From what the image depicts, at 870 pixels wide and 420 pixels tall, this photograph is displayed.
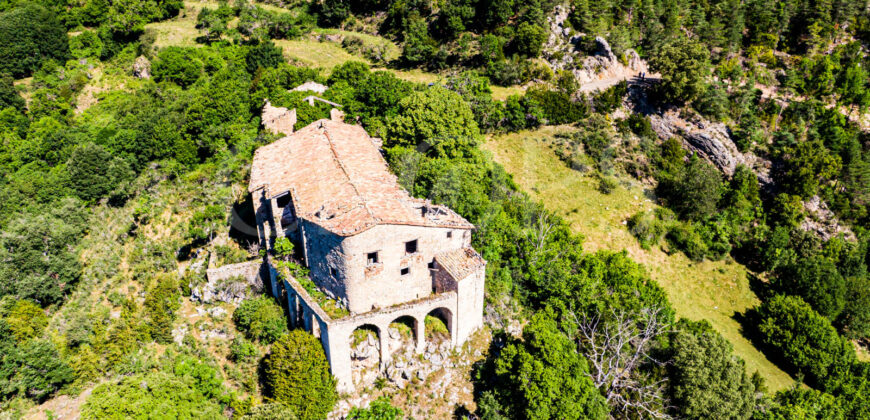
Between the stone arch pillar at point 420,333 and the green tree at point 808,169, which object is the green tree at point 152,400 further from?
the green tree at point 808,169

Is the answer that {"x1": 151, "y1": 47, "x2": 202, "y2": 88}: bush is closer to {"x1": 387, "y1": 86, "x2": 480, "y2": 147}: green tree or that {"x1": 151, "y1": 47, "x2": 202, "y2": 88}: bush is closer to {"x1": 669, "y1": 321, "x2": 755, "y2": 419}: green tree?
{"x1": 387, "y1": 86, "x2": 480, "y2": 147}: green tree

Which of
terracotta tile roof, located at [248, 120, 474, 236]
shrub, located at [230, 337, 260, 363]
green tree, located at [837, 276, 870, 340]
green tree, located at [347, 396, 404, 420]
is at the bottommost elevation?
green tree, located at [837, 276, 870, 340]

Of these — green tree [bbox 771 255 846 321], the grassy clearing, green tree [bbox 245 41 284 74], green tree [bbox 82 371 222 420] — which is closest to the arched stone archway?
green tree [bbox 82 371 222 420]

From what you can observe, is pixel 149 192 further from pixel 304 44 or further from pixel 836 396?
pixel 836 396

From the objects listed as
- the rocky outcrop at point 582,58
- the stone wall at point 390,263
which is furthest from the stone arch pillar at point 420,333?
the rocky outcrop at point 582,58

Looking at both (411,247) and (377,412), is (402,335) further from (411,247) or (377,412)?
(411,247)
